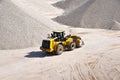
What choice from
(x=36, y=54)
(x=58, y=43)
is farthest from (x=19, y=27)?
(x=58, y=43)

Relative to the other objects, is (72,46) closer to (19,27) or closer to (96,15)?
(19,27)

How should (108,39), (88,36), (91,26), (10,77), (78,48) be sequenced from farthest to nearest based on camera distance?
(91,26)
(88,36)
(108,39)
(78,48)
(10,77)

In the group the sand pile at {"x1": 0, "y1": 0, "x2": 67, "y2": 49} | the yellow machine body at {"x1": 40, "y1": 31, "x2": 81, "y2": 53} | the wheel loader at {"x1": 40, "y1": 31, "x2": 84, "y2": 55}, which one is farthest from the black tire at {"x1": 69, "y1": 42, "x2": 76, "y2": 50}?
the sand pile at {"x1": 0, "y1": 0, "x2": 67, "y2": 49}

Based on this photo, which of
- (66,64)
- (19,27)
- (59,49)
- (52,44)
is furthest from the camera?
(19,27)

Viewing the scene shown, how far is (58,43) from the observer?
20062mm

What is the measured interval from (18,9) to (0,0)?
8.09ft

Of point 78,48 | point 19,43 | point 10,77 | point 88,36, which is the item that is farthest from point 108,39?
point 10,77

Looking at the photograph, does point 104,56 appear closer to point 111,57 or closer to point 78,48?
point 111,57

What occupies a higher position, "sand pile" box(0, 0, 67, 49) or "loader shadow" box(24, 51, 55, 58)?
"sand pile" box(0, 0, 67, 49)

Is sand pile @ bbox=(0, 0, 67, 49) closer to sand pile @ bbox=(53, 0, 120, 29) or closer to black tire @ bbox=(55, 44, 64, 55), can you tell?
black tire @ bbox=(55, 44, 64, 55)

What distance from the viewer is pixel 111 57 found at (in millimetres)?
19031

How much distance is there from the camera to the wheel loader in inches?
768

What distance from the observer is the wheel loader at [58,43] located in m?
19.5

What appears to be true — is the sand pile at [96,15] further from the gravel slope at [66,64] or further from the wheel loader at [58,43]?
the wheel loader at [58,43]
